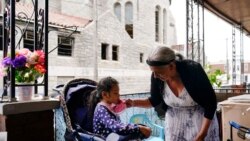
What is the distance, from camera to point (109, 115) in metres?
1.86

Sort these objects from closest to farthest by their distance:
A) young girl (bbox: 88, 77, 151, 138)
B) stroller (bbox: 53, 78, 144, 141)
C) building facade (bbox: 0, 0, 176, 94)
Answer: young girl (bbox: 88, 77, 151, 138), stroller (bbox: 53, 78, 144, 141), building facade (bbox: 0, 0, 176, 94)

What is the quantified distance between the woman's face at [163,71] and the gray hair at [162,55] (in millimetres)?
43

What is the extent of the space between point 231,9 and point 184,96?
6105mm

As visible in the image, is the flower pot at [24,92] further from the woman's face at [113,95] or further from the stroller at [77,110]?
the woman's face at [113,95]

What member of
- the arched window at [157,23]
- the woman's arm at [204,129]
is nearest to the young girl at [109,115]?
the woman's arm at [204,129]

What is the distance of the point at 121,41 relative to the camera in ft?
39.5

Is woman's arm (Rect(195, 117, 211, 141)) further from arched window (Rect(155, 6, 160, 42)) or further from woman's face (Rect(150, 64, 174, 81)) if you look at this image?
arched window (Rect(155, 6, 160, 42))

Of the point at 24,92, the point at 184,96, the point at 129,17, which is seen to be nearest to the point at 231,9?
the point at 184,96

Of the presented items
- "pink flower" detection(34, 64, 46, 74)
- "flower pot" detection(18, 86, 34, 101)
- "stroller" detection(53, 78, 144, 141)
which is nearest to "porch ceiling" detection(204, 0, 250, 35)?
"stroller" detection(53, 78, 144, 141)

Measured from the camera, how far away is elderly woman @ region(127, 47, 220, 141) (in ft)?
4.97

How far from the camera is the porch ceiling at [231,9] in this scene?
6.29m

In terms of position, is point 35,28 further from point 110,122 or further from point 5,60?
point 110,122

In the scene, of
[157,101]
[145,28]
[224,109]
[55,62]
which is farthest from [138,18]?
[157,101]

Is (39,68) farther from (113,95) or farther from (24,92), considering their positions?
(113,95)
